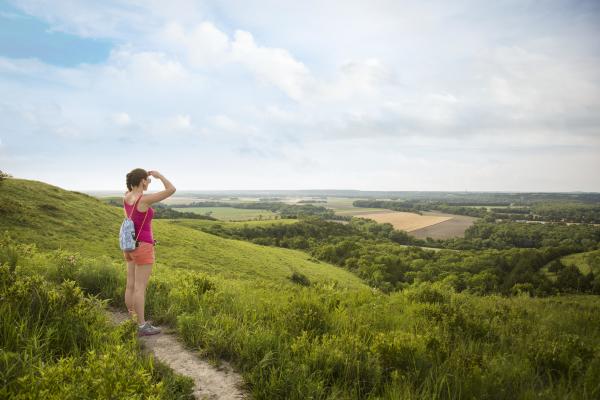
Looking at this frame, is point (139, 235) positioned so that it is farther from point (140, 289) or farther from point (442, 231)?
point (442, 231)

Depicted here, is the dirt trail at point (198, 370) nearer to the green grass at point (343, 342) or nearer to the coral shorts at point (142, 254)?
the green grass at point (343, 342)

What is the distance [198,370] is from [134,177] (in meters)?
3.45

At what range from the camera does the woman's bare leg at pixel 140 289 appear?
546cm

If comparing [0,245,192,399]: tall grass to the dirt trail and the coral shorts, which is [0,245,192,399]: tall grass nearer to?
the dirt trail

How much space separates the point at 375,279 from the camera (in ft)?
202

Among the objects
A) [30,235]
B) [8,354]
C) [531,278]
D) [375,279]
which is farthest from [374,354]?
[531,278]

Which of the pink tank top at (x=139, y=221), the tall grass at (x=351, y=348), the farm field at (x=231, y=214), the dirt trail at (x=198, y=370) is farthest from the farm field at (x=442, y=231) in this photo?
the dirt trail at (x=198, y=370)

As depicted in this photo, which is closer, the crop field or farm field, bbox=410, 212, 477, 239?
farm field, bbox=410, 212, 477, 239

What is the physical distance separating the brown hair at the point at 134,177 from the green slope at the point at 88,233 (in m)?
13.4

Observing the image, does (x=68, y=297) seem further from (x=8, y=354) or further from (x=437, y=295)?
(x=437, y=295)

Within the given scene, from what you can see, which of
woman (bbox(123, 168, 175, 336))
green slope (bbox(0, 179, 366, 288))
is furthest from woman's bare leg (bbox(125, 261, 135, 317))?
green slope (bbox(0, 179, 366, 288))

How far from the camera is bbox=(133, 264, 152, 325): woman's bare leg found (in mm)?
5461

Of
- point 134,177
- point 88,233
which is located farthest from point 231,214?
point 134,177

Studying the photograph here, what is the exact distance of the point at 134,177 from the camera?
5656 mm
